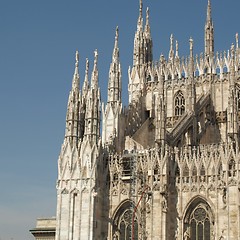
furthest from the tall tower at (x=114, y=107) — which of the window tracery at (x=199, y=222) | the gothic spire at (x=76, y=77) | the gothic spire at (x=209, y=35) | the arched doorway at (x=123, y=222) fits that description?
the window tracery at (x=199, y=222)

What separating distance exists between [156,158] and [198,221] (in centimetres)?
586

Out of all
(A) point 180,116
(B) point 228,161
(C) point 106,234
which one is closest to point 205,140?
(A) point 180,116

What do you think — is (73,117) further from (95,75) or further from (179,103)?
(179,103)

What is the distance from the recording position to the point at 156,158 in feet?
160

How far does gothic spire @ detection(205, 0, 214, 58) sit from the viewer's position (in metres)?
60.4

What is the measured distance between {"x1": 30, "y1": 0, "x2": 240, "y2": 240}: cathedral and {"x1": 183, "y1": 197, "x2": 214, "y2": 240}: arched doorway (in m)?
0.08

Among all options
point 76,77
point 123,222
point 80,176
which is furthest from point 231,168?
point 76,77

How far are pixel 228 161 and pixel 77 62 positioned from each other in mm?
17500

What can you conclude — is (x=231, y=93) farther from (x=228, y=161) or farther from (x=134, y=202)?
(x=134, y=202)

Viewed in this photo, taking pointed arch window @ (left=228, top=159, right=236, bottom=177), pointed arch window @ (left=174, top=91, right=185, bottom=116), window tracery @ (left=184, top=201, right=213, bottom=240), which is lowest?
window tracery @ (left=184, top=201, right=213, bottom=240)

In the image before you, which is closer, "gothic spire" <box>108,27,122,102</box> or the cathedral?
the cathedral

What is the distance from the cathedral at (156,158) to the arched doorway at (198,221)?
3.0 inches

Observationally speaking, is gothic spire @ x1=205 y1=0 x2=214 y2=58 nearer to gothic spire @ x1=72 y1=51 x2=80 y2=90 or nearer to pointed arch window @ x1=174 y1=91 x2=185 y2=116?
pointed arch window @ x1=174 y1=91 x2=185 y2=116

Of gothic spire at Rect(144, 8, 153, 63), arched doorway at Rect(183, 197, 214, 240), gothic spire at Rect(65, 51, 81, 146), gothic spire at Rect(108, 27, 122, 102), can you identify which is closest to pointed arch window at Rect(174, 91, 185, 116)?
gothic spire at Rect(108, 27, 122, 102)
